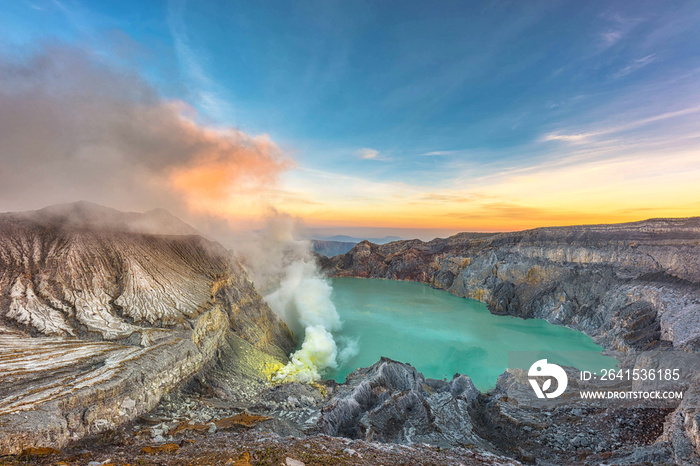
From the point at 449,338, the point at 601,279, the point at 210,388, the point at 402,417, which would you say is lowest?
the point at 449,338

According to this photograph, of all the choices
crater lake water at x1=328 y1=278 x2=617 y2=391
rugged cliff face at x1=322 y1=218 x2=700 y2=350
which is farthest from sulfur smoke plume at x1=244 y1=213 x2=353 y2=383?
rugged cliff face at x1=322 y1=218 x2=700 y2=350

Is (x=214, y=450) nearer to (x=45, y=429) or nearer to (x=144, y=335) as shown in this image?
(x=45, y=429)

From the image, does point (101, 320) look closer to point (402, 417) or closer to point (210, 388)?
point (210, 388)

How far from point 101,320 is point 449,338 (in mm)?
34420

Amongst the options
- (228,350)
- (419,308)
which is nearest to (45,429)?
(228,350)

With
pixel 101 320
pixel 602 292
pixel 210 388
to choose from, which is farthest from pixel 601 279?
pixel 101 320

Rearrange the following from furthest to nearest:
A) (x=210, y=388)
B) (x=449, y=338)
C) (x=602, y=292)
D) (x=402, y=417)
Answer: (x=602, y=292)
(x=449, y=338)
(x=210, y=388)
(x=402, y=417)

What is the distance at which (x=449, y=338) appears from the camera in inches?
1355

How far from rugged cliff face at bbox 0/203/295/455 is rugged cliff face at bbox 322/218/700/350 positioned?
32.2 meters

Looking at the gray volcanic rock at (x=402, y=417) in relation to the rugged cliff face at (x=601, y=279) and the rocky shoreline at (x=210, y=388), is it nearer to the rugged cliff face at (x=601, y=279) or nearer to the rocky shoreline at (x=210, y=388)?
the rocky shoreline at (x=210, y=388)

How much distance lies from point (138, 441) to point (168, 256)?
55.3 feet

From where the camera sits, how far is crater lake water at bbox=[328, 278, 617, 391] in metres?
26.0

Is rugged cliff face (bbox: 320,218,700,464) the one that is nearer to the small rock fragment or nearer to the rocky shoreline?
the rocky shoreline

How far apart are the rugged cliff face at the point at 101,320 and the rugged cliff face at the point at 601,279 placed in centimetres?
3215
